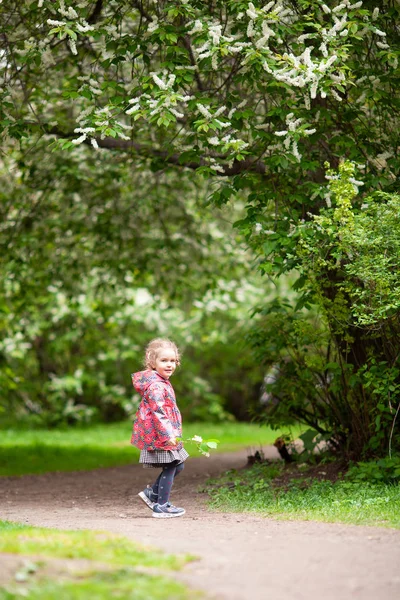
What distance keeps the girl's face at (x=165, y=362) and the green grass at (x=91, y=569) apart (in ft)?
6.20

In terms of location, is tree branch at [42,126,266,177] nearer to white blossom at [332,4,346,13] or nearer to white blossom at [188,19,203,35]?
white blossom at [188,19,203,35]

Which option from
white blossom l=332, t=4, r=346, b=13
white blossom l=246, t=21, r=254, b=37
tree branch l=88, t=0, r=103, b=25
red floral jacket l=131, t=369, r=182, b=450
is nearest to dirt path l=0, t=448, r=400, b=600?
red floral jacket l=131, t=369, r=182, b=450

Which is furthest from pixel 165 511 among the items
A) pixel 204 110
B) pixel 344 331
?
pixel 204 110

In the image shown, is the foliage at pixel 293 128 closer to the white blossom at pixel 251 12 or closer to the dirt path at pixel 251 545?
the white blossom at pixel 251 12

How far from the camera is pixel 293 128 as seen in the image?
738cm

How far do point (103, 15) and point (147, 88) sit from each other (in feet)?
6.66

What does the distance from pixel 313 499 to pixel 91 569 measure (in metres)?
3.45

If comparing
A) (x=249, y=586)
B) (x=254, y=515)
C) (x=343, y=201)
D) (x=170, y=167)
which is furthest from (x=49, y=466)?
(x=249, y=586)

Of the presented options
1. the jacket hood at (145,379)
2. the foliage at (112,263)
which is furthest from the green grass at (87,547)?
the foliage at (112,263)

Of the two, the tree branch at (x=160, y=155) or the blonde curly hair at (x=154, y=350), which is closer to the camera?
the blonde curly hair at (x=154, y=350)

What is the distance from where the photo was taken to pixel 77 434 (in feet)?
61.1

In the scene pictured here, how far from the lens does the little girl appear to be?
695 cm

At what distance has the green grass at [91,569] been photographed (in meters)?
4.00

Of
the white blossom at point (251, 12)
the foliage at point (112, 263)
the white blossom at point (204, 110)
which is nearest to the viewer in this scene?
the white blossom at point (251, 12)
